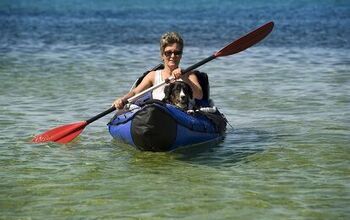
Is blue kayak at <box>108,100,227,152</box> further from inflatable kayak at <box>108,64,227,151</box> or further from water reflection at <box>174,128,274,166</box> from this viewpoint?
water reflection at <box>174,128,274,166</box>

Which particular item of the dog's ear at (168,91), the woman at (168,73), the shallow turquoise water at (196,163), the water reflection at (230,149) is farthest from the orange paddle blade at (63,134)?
the water reflection at (230,149)

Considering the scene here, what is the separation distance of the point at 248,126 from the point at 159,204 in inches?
188

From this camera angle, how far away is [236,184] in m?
8.15

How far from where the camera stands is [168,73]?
991 centimetres

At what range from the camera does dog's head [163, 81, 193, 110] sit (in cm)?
948

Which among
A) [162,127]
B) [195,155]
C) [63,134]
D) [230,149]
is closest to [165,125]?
[162,127]

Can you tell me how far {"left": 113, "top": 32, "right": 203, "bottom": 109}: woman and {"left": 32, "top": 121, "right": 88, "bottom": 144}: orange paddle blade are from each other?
3.13 ft

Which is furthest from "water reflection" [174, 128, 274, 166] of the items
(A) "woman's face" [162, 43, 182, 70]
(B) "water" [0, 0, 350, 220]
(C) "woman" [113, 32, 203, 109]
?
(A) "woman's face" [162, 43, 182, 70]

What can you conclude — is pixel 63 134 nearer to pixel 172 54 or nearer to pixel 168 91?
pixel 168 91

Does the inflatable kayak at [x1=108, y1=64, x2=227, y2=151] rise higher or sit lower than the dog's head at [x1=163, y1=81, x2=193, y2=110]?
lower

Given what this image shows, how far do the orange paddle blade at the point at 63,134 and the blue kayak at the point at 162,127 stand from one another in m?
0.57

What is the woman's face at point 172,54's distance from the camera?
31.6 ft

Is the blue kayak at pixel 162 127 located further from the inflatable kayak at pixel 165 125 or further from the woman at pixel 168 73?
the woman at pixel 168 73

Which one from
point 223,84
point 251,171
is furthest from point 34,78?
point 251,171
